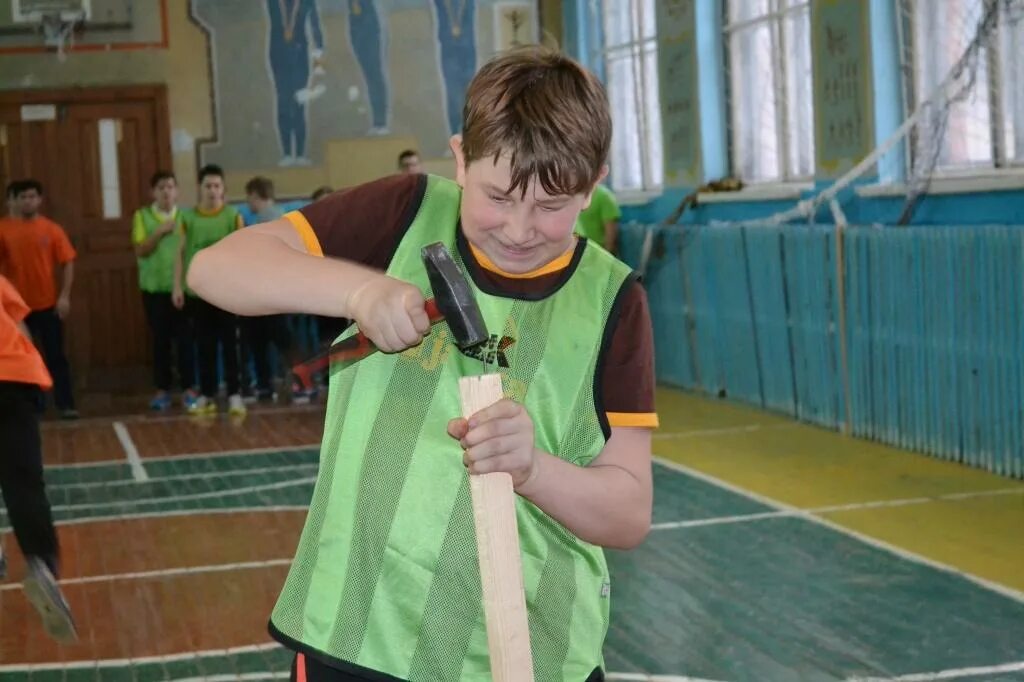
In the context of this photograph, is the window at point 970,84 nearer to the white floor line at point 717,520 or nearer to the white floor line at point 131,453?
the white floor line at point 717,520

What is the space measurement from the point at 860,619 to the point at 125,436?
6985 mm

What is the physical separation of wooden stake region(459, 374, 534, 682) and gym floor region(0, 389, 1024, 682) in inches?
112

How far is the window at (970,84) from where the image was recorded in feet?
26.8

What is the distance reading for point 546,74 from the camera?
1.93m

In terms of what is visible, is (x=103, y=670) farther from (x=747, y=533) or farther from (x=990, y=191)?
(x=990, y=191)

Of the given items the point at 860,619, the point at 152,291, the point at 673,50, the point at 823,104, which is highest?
the point at 673,50

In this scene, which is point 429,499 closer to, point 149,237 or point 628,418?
point 628,418

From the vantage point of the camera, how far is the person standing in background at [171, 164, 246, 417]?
39.5ft

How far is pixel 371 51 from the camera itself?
15.5 meters

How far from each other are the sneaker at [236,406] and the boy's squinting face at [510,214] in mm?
9969

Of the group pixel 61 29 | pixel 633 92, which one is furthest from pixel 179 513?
pixel 61 29

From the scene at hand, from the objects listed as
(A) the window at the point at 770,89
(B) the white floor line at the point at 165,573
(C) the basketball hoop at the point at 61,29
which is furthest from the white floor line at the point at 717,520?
(C) the basketball hoop at the point at 61,29

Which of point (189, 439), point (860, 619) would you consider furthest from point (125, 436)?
point (860, 619)

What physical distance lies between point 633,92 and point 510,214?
41.4 ft
